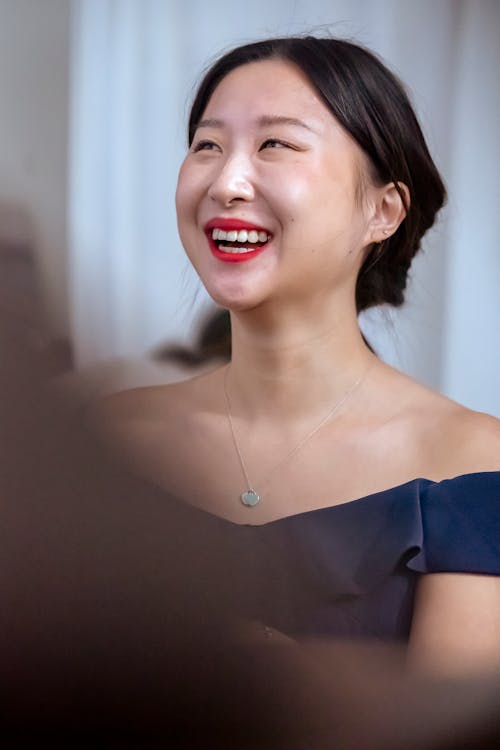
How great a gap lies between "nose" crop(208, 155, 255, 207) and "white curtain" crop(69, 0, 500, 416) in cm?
6

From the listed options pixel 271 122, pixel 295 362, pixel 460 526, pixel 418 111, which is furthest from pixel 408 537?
pixel 418 111

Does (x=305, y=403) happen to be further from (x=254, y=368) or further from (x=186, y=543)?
(x=186, y=543)

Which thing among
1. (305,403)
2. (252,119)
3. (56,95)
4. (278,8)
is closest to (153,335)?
(56,95)

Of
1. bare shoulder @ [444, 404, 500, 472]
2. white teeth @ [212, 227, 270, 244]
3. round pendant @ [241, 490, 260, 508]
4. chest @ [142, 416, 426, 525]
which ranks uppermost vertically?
white teeth @ [212, 227, 270, 244]

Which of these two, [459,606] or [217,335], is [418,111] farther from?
[459,606]

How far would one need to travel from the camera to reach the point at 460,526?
0.62 meters

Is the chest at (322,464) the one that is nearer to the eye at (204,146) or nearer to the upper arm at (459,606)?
the upper arm at (459,606)

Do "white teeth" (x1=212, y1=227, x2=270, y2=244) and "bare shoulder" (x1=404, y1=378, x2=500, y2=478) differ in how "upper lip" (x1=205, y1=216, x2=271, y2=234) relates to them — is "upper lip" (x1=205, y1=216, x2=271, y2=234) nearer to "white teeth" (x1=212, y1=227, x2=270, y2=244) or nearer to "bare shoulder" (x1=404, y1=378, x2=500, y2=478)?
"white teeth" (x1=212, y1=227, x2=270, y2=244)

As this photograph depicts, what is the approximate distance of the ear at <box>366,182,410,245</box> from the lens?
0.72 meters

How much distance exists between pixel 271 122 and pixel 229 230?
8 centimetres

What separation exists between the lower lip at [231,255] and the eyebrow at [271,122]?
0.08 m

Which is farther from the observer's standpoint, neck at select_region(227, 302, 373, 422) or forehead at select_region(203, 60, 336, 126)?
neck at select_region(227, 302, 373, 422)

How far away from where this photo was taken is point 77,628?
5.6 inches

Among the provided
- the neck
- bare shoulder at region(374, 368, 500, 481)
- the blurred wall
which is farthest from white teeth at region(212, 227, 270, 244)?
the blurred wall
